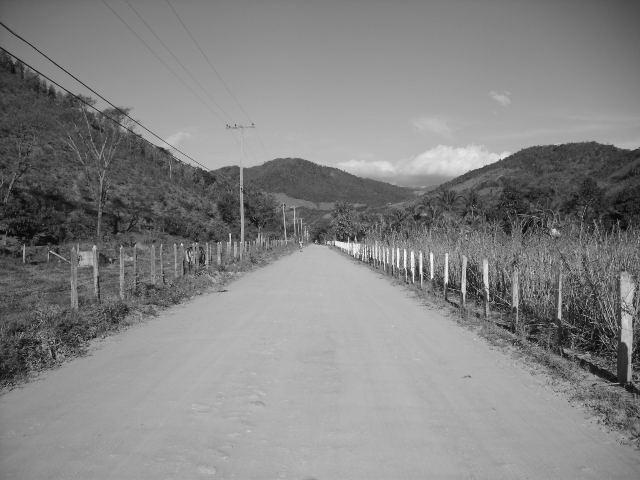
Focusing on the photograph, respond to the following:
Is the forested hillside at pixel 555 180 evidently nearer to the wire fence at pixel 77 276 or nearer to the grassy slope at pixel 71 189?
the wire fence at pixel 77 276

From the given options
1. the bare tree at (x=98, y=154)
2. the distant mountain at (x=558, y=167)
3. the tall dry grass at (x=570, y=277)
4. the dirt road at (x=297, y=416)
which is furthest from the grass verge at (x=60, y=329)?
the distant mountain at (x=558, y=167)

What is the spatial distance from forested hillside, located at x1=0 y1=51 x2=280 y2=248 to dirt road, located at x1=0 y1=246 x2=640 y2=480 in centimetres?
2714

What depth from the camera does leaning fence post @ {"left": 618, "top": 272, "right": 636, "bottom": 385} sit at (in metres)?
5.41

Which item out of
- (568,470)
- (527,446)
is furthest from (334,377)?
(568,470)

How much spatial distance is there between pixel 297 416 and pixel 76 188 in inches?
2181

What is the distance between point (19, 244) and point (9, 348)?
29.3 meters

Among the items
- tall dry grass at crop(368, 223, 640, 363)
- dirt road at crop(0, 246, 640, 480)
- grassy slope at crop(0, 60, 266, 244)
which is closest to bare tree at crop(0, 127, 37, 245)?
grassy slope at crop(0, 60, 266, 244)

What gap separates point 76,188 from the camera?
5169 cm

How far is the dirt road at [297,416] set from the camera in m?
3.53

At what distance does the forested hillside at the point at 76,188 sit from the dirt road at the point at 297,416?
27.1 metres

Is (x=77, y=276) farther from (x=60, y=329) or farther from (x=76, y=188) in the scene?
(x=76, y=188)

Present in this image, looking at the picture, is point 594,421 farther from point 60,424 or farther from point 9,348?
point 9,348

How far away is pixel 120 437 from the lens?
13.0 feet

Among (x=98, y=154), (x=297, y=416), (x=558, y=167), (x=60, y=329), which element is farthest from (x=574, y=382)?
(x=558, y=167)
